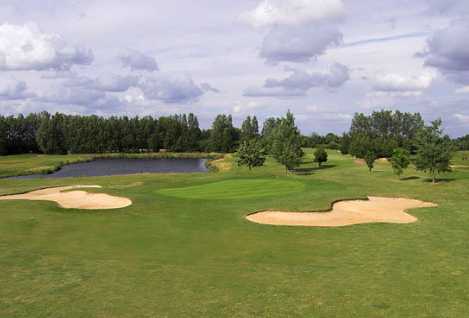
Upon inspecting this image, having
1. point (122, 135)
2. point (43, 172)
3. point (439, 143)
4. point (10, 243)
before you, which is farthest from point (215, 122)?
point (10, 243)

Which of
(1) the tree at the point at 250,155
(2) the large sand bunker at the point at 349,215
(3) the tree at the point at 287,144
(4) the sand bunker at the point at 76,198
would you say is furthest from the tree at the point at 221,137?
(2) the large sand bunker at the point at 349,215

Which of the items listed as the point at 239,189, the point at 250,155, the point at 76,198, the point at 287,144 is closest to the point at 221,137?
the point at 250,155

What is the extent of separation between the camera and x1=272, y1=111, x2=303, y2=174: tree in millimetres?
64188

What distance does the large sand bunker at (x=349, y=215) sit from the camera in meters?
27.2

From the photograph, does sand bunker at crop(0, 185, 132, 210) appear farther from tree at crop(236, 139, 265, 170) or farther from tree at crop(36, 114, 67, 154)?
tree at crop(36, 114, 67, 154)

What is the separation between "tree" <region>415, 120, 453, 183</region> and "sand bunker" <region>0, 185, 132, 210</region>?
3142cm

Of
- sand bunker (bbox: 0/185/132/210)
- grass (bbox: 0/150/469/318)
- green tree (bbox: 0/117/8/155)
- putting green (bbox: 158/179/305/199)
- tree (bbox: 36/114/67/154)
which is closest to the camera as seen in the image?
grass (bbox: 0/150/469/318)

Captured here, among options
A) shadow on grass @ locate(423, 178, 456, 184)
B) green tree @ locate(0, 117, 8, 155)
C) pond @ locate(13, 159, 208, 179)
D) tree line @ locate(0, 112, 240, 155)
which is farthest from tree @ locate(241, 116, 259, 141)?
shadow on grass @ locate(423, 178, 456, 184)

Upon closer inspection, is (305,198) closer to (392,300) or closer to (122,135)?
(392,300)

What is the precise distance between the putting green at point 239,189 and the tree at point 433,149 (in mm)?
14027

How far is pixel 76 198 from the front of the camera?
119 feet

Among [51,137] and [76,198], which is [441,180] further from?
[51,137]

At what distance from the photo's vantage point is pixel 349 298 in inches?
527

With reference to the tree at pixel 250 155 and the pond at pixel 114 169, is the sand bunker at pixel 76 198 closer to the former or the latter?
the tree at pixel 250 155
